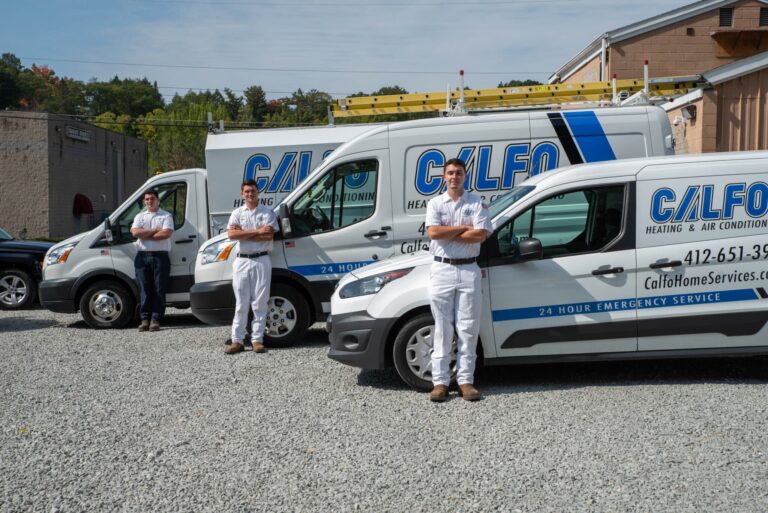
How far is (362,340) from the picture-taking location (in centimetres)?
663

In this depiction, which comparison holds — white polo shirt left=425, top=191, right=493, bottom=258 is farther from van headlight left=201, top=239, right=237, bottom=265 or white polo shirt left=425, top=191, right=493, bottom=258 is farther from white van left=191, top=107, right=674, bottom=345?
van headlight left=201, top=239, right=237, bottom=265

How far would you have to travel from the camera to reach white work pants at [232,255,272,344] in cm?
866

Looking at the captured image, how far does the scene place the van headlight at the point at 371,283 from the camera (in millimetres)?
6707

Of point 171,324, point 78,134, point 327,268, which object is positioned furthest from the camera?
point 78,134

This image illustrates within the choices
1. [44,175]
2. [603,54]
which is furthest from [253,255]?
[44,175]

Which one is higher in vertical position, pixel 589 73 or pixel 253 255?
pixel 589 73

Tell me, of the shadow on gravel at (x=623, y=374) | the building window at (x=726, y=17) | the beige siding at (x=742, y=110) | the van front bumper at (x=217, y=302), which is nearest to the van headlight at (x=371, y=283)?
the shadow on gravel at (x=623, y=374)

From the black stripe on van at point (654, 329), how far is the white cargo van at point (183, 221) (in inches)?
212

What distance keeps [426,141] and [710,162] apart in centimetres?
330

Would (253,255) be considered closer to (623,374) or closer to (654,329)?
(623,374)

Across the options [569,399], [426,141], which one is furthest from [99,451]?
[426,141]

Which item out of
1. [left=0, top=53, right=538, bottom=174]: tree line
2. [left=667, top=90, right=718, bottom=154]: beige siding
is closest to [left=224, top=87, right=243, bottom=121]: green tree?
[left=0, top=53, right=538, bottom=174]: tree line

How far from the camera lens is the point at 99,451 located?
5.21m

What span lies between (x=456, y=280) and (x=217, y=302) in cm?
397
